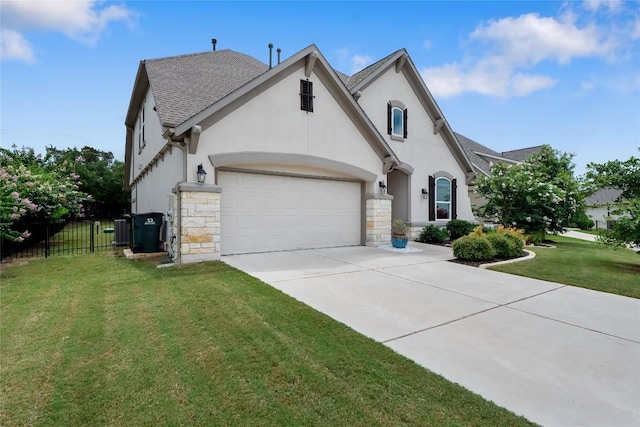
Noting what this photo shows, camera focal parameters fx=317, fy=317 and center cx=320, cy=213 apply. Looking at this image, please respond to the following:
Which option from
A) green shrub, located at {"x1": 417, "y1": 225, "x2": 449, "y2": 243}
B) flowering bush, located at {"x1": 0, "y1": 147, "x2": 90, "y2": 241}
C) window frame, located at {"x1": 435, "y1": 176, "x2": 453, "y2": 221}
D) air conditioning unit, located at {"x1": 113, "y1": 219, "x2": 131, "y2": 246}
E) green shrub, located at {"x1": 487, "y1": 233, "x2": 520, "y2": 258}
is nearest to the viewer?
flowering bush, located at {"x1": 0, "y1": 147, "x2": 90, "y2": 241}

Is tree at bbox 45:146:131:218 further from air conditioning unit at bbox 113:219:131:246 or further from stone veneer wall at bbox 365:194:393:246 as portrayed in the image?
stone veneer wall at bbox 365:194:393:246

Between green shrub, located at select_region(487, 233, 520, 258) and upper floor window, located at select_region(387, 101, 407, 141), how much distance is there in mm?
6283

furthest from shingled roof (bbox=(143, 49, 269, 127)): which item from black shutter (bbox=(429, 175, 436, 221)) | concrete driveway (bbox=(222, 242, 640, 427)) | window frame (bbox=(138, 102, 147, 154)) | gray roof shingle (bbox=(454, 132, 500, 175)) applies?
gray roof shingle (bbox=(454, 132, 500, 175))

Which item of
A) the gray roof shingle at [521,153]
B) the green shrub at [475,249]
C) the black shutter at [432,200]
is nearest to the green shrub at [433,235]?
the black shutter at [432,200]

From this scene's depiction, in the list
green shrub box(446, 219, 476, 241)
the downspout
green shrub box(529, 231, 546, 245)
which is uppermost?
the downspout

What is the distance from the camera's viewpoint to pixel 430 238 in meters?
13.9

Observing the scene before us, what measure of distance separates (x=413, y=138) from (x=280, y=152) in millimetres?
7660

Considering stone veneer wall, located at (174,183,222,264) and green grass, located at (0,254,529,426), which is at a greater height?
stone veneer wall, located at (174,183,222,264)

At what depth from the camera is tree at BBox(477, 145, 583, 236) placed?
48.3ft

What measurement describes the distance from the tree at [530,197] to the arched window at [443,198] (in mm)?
2123

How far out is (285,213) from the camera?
33.9 feet

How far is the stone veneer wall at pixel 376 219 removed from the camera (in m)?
11.9

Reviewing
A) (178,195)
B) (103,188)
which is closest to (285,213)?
(178,195)

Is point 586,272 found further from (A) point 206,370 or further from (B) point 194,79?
(B) point 194,79
